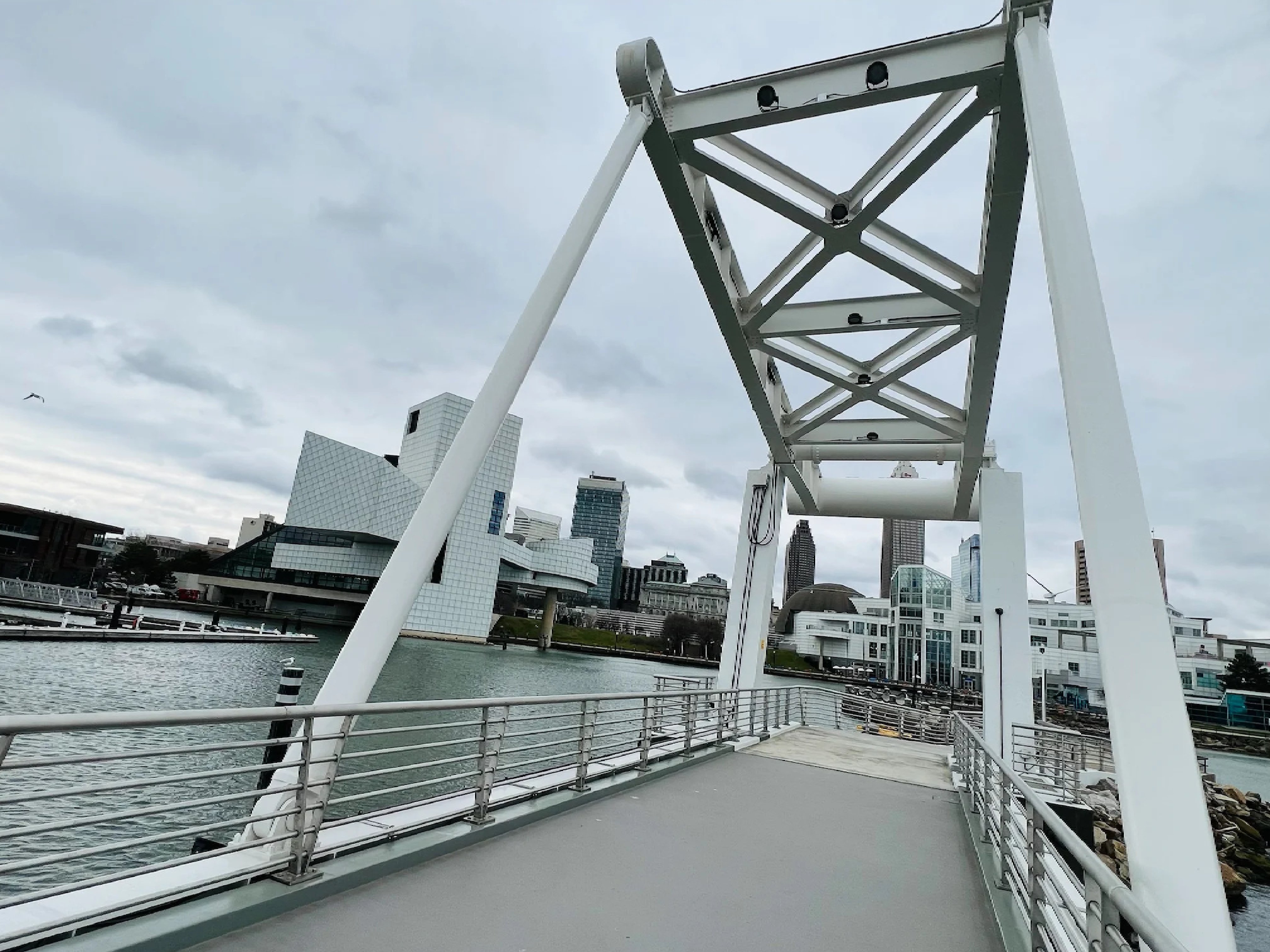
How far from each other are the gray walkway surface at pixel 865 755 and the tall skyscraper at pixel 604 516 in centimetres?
16191

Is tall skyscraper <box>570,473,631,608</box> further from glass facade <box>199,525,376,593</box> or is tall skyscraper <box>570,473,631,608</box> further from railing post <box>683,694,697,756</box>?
railing post <box>683,694,697,756</box>

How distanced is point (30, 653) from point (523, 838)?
25.3 meters

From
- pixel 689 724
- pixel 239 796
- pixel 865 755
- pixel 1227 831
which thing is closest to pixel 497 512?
pixel 1227 831

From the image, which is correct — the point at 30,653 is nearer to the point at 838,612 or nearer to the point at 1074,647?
the point at 1074,647

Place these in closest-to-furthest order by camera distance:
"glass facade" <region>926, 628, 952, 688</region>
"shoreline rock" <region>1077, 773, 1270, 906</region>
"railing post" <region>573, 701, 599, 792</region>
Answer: "railing post" <region>573, 701, 599, 792</region> < "shoreline rock" <region>1077, 773, 1270, 906</region> < "glass facade" <region>926, 628, 952, 688</region>

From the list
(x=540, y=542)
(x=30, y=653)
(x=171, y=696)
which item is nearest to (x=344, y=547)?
(x=540, y=542)

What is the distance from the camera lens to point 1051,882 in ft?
9.77

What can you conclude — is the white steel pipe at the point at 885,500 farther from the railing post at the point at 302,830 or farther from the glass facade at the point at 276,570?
the glass facade at the point at 276,570

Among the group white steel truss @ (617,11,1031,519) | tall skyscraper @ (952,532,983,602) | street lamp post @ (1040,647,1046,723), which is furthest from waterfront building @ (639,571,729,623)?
white steel truss @ (617,11,1031,519)

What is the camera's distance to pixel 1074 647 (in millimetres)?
60062

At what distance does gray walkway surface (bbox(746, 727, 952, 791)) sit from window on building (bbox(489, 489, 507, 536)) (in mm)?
55378

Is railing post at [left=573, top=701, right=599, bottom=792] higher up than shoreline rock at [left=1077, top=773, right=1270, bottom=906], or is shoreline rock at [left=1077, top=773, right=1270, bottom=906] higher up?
railing post at [left=573, top=701, right=599, bottom=792]

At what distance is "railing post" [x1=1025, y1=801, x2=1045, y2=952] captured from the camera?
310 centimetres

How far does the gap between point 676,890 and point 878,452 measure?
29.0 feet
